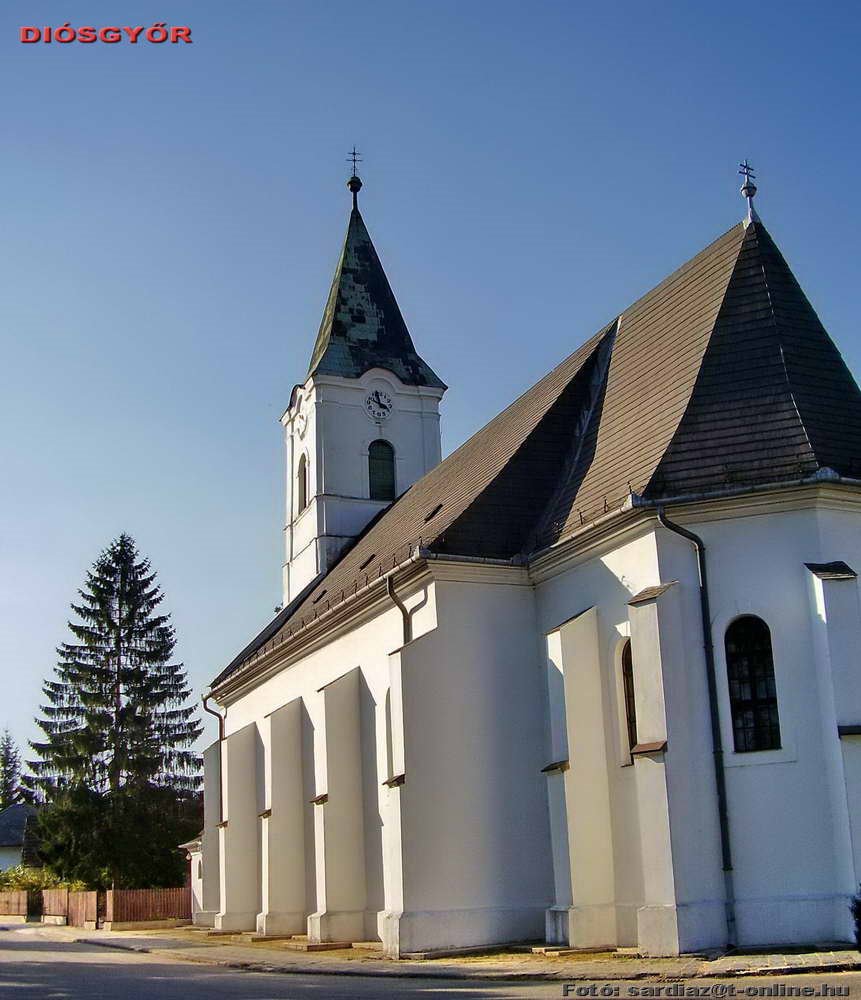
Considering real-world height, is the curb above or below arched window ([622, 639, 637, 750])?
below

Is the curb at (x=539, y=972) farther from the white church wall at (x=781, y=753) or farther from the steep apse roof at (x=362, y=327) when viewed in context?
the steep apse roof at (x=362, y=327)

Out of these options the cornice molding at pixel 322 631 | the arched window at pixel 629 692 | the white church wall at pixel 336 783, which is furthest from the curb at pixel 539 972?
the cornice molding at pixel 322 631

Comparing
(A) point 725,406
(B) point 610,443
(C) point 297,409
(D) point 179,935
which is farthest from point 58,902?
(A) point 725,406

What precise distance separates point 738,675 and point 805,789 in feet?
5.87

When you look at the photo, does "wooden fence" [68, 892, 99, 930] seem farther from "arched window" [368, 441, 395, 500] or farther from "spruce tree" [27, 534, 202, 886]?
"arched window" [368, 441, 395, 500]

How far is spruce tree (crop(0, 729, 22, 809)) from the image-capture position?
109662 millimetres

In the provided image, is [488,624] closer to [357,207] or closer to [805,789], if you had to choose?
[805,789]

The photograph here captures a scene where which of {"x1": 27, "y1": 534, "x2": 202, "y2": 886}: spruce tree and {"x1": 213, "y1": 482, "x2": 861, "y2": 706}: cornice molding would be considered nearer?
{"x1": 213, "y1": 482, "x2": 861, "y2": 706}: cornice molding

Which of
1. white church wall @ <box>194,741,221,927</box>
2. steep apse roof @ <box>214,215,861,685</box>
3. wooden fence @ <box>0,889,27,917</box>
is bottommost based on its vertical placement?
wooden fence @ <box>0,889,27,917</box>

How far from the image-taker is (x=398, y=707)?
63.2 ft

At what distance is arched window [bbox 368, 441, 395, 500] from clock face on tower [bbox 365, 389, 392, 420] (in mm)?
859

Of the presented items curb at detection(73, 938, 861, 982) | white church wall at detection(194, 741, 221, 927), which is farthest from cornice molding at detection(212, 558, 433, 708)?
curb at detection(73, 938, 861, 982)

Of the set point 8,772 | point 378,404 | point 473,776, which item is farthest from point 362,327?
point 8,772

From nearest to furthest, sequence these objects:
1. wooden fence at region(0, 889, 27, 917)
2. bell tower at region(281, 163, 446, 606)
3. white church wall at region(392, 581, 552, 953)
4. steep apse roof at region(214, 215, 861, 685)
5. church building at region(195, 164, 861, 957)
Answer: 1. church building at region(195, 164, 861, 957)
2. steep apse roof at region(214, 215, 861, 685)
3. white church wall at region(392, 581, 552, 953)
4. bell tower at region(281, 163, 446, 606)
5. wooden fence at region(0, 889, 27, 917)
